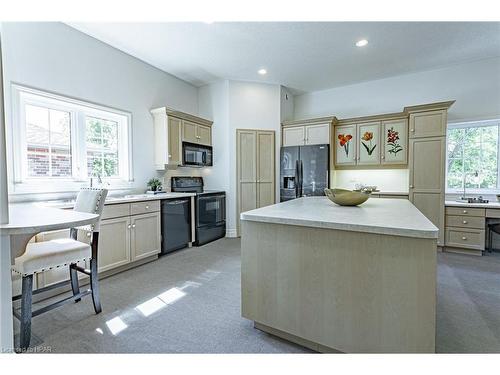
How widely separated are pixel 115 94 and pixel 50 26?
924 millimetres

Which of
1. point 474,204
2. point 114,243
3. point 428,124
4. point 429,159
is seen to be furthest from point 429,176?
point 114,243

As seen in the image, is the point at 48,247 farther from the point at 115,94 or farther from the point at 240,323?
the point at 115,94

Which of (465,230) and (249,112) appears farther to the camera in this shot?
(249,112)

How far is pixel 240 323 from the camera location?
1.89 metres

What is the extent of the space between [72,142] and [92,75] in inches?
35.4

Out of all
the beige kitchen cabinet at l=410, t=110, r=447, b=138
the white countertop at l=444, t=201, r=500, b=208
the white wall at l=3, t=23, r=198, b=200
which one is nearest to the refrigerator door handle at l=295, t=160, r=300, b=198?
the beige kitchen cabinet at l=410, t=110, r=447, b=138

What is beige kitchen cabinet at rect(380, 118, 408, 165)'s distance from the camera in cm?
417

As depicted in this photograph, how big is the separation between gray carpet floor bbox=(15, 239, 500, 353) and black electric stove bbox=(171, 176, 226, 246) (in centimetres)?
119

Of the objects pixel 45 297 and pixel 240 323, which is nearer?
pixel 240 323

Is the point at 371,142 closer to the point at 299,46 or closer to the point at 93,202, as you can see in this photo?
the point at 299,46

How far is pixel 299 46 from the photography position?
3.49 meters
